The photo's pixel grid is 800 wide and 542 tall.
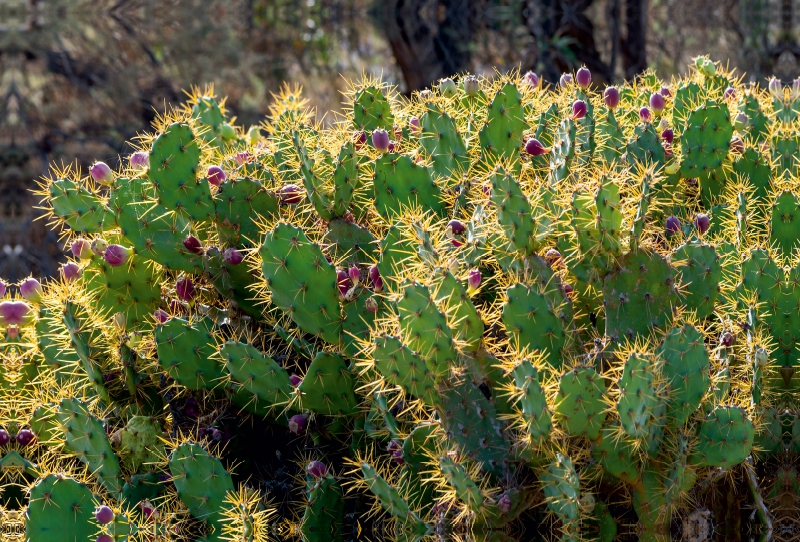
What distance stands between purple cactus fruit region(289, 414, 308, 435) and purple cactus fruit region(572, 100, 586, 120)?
4.00 ft

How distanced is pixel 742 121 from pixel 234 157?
1785 mm

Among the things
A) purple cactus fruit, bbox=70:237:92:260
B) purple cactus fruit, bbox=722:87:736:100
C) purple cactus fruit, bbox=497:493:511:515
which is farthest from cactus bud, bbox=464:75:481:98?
purple cactus fruit, bbox=497:493:511:515

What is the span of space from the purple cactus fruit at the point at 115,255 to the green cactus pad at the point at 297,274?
0.58 metres

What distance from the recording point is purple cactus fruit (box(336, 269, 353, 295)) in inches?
96.1

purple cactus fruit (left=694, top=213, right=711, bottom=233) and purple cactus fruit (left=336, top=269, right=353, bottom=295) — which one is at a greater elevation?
purple cactus fruit (left=336, top=269, right=353, bottom=295)

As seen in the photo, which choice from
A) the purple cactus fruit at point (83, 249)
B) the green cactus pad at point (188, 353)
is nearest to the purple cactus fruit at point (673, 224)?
the green cactus pad at point (188, 353)

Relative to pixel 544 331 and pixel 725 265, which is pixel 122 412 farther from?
pixel 725 265

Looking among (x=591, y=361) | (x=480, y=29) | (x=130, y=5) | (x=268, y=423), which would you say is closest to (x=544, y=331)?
(x=591, y=361)

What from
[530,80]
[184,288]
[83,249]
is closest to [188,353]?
[184,288]

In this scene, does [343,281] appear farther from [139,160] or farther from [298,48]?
[298,48]

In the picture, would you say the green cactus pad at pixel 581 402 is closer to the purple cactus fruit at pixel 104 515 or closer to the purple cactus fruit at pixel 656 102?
the purple cactus fruit at pixel 104 515

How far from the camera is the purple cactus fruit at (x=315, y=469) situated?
2.32m

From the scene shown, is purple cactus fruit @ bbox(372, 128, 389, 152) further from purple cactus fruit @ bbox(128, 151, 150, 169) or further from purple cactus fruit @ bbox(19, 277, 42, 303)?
purple cactus fruit @ bbox(19, 277, 42, 303)

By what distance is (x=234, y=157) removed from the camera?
9.59 ft
